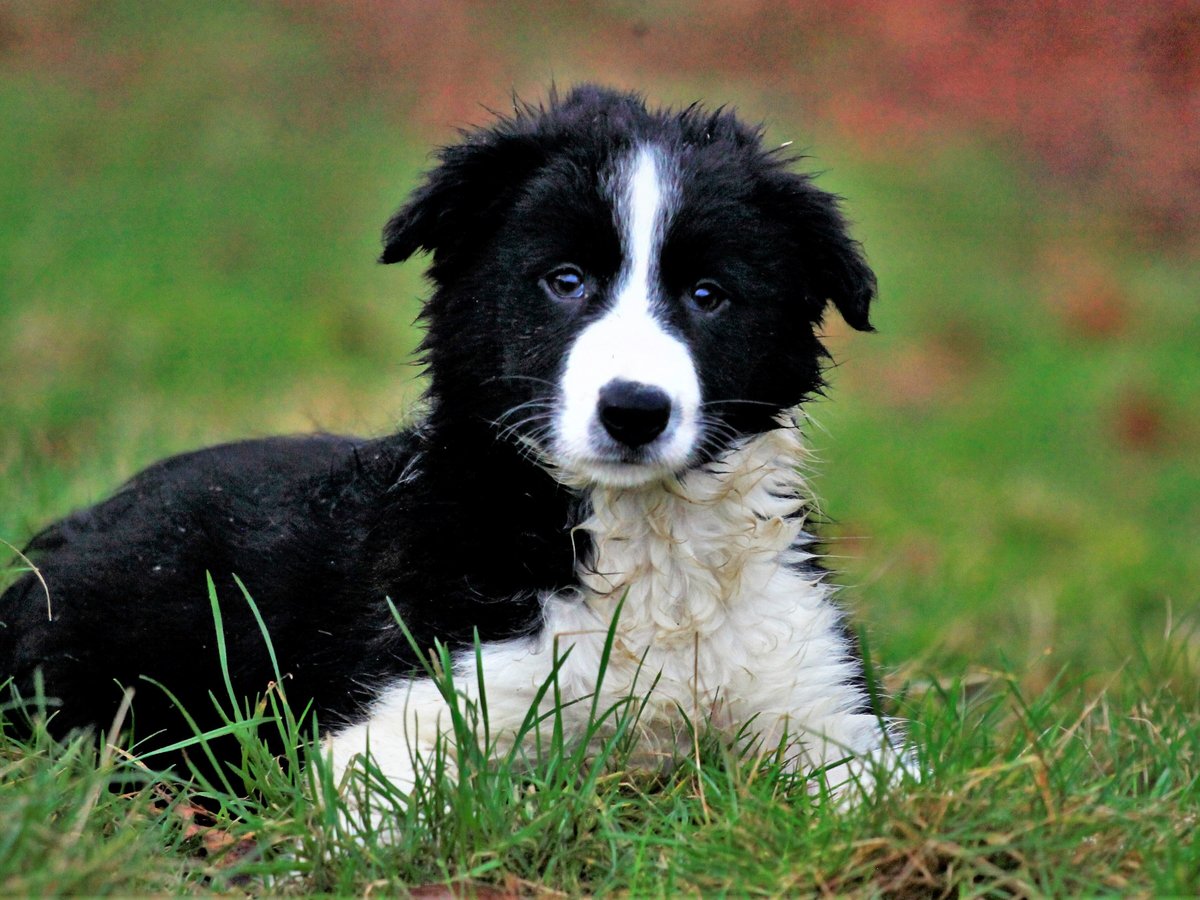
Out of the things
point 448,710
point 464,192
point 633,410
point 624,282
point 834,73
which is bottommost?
point 448,710

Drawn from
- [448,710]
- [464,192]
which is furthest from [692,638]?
[464,192]

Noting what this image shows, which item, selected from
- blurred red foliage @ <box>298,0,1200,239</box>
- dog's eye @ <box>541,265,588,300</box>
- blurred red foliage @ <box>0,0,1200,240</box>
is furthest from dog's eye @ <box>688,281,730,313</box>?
blurred red foliage @ <box>298,0,1200,239</box>

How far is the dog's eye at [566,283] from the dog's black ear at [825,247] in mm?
508

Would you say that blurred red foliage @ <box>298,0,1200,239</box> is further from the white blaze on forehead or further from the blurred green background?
the white blaze on forehead

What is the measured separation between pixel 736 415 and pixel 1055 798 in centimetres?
109

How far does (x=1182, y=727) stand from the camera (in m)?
3.77

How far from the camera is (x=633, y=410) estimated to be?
3133mm

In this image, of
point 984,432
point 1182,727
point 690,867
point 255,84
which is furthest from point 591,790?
point 255,84

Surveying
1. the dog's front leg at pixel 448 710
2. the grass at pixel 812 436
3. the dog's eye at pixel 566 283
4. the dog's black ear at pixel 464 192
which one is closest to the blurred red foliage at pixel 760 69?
the grass at pixel 812 436

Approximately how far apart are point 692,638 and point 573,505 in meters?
0.39

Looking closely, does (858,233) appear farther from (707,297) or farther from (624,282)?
(624,282)

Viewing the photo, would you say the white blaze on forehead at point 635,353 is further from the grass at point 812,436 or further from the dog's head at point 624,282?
the grass at point 812,436

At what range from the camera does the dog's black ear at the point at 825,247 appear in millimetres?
3596

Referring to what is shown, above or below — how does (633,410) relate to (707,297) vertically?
below
